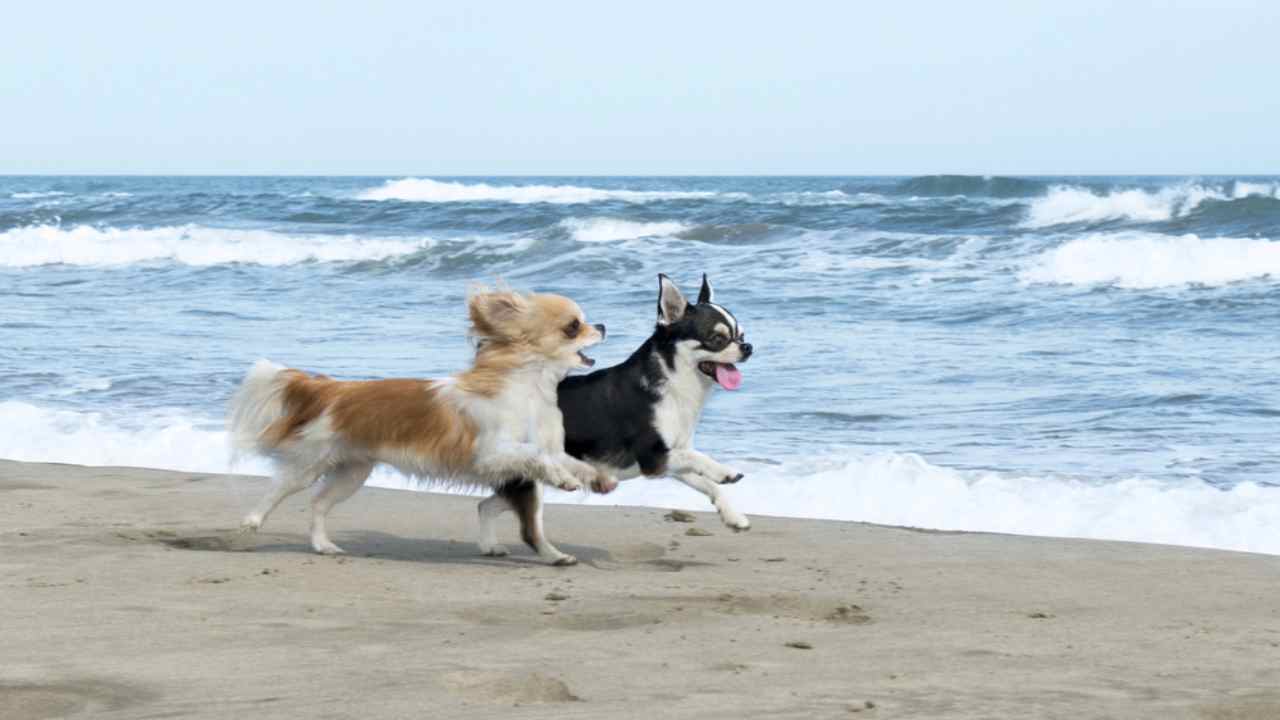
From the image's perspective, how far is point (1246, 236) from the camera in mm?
24172

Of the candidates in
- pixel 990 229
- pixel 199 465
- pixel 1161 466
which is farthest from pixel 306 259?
pixel 1161 466

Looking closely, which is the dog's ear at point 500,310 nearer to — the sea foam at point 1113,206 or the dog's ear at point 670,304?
the dog's ear at point 670,304

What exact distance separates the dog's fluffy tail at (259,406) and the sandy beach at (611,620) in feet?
1.27

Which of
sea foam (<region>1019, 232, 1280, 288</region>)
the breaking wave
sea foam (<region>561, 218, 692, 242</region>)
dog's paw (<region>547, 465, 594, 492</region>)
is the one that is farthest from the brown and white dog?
the breaking wave

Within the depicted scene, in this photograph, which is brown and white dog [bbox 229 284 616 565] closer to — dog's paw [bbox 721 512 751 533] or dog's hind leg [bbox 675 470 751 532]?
dog's hind leg [bbox 675 470 751 532]

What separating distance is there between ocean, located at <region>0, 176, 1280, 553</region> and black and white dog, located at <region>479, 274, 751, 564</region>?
680 millimetres

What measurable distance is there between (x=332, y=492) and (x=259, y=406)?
Result: 422 millimetres

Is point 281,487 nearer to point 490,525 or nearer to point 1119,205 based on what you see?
point 490,525

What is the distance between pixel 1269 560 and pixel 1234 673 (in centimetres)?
208

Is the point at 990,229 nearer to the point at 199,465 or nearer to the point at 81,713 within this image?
the point at 199,465

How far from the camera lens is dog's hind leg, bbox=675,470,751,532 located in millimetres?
6273

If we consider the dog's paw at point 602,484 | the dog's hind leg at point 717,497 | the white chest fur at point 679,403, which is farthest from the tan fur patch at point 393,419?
the dog's hind leg at point 717,497

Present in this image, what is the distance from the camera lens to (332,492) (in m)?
6.21

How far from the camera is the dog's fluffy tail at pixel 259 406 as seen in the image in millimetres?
A: 6125
